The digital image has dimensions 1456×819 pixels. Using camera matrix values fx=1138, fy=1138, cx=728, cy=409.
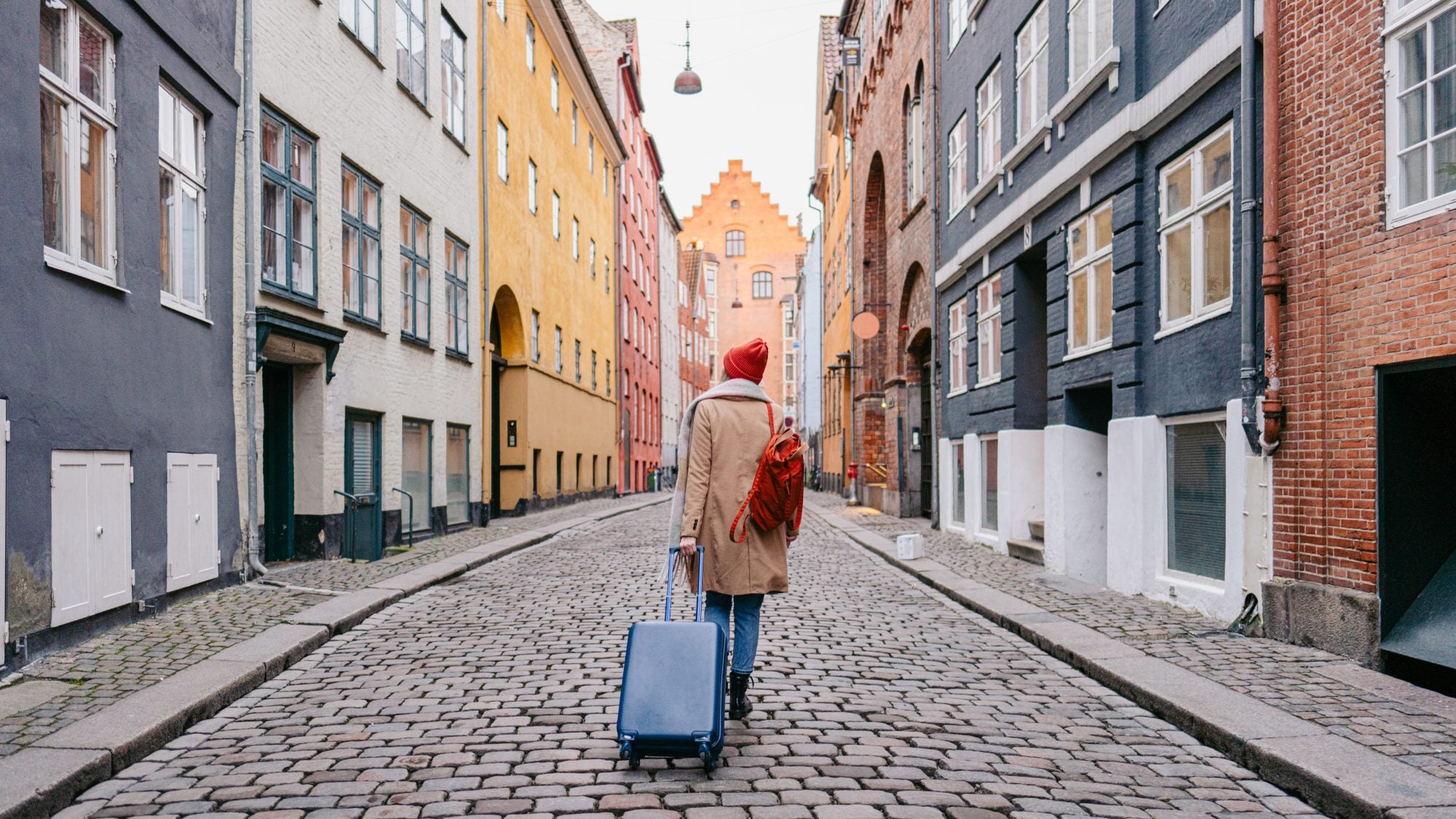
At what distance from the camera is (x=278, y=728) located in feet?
18.9

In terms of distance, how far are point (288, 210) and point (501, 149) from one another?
10358 mm

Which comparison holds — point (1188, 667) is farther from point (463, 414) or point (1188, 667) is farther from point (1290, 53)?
point (463, 414)

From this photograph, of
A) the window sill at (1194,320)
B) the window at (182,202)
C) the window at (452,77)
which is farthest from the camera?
the window at (452,77)

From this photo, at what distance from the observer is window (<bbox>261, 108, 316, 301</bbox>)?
12.0 m

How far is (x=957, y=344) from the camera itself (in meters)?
18.5

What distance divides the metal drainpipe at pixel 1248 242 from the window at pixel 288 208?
918 cm

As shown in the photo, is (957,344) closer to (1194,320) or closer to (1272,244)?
(1194,320)

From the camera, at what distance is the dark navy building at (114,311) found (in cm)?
696

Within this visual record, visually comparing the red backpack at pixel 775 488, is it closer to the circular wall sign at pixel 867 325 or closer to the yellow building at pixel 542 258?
the yellow building at pixel 542 258

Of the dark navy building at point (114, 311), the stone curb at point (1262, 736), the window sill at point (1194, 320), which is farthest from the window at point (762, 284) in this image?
the stone curb at point (1262, 736)

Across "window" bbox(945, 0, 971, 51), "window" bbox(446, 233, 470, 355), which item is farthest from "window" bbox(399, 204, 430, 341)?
"window" bbox(945, 0, 971, 51)

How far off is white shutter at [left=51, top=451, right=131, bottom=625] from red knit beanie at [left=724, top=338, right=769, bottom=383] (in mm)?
4700

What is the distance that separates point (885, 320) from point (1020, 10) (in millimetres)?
13881

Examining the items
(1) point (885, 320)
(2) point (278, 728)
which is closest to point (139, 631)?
(2) point (278, 728)
